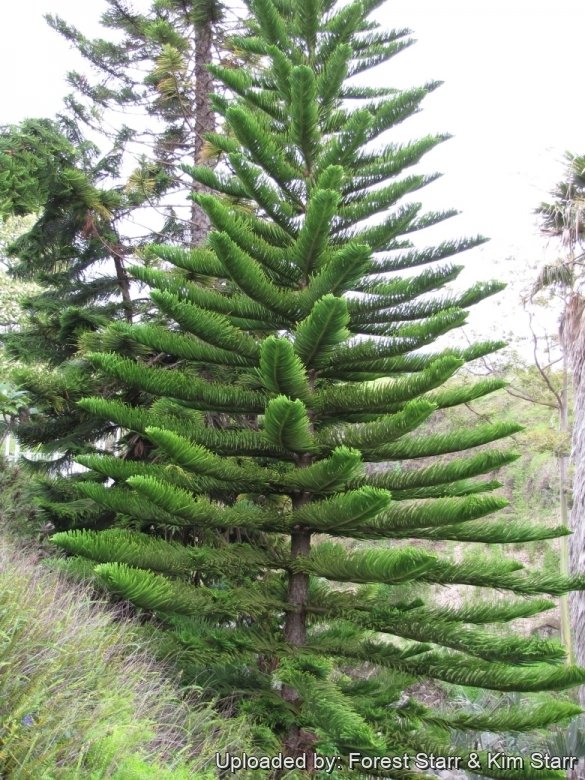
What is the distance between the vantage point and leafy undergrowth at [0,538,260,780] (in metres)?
1.80

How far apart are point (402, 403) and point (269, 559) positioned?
3.15 feet

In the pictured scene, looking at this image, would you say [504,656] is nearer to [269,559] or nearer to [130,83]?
[269,559]

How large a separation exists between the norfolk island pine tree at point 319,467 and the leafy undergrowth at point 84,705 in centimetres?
22

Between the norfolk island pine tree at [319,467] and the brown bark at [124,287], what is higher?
the brown bark at [124,287]

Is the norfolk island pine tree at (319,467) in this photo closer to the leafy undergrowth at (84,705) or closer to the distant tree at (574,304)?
the leafy undergrowth at (84,705)

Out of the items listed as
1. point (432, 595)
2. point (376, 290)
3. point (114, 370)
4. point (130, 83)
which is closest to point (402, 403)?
point (376, 290)

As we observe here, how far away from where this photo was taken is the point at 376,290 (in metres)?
3.31

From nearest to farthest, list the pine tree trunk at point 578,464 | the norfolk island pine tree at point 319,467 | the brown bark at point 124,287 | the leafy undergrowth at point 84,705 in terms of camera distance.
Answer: the leafy undergrowth at point 84,705
the norfolk island pine tree at point 319,467
the pine tree trunk at point 578,464
the brown bark at point 124,287

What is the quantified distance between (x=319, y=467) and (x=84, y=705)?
1188 millimetres

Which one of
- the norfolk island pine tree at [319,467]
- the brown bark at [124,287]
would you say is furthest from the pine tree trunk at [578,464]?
the brown bark at [124,287]

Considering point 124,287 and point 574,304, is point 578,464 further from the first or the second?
point 124,287

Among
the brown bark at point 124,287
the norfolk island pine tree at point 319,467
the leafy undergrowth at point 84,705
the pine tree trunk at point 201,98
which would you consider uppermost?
the pine tree trunk at point 201,98

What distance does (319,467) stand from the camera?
2490 millimetres

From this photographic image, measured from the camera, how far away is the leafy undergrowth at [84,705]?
5.90 feet
